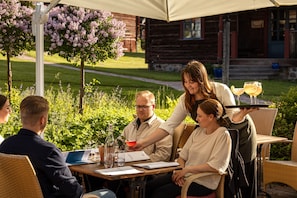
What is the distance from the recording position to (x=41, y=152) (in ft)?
12.5

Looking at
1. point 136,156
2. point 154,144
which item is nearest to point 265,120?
point 154,144

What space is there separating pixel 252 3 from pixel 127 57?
95.3 ft

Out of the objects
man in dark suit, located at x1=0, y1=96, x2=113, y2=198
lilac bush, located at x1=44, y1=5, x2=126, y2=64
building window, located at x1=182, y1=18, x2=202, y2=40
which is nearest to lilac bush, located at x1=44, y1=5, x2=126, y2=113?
lilac bush, located at x1=44, y1=5, x2=126, y2=64

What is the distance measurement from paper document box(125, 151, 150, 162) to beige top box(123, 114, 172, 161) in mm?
256

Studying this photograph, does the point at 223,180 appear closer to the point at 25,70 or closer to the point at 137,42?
the point at 25,70

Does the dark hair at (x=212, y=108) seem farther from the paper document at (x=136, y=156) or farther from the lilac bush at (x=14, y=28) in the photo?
the lilac bush at (x=14, y=28)

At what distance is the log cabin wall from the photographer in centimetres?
2506

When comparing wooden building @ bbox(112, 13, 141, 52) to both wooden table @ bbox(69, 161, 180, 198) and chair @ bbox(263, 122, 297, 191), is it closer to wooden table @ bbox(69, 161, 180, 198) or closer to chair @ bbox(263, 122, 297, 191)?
chair @ bbox(263, 122, 297, 191)

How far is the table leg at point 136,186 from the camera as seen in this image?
4.46 metres

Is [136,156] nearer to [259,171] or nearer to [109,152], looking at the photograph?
[109,152]

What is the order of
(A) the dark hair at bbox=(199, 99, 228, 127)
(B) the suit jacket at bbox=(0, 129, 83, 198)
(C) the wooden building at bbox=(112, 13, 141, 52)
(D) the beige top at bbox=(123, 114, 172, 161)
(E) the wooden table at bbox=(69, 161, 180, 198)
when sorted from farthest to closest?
(C) the wooden building at bbox=(112, 13, 141, 52) → (D) the beige top at bbox=(123, 114, 172, 161) → (A) the dark hair at bbox=(199, 99, 228, 127) → (E) the wooden table at bbox=(69, 161, 180, 198) → (B) the suit jacket at bbox=(0, 129, 83, 198)

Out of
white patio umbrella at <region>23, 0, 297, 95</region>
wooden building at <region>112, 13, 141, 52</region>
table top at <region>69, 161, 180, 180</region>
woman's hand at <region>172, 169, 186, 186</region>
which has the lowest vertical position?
woman's hand at <region>172, 169, 186, 186</region>

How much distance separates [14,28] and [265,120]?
5.52 meters

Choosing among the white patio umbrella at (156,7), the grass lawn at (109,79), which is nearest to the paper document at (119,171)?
the white patio umbrella at (156,7)
